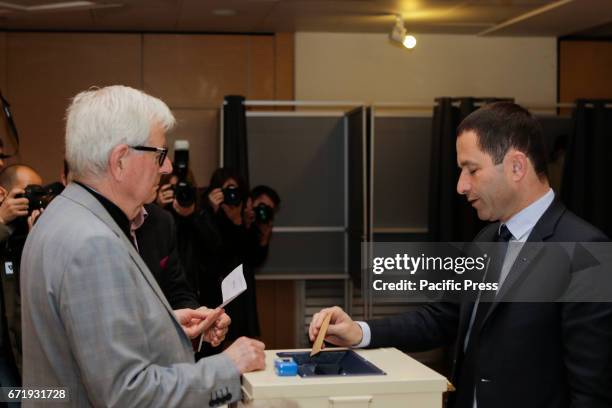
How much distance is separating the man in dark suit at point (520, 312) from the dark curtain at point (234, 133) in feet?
11.8

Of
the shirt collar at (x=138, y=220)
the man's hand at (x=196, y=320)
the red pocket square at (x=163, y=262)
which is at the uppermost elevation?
the shirt collar at (x=138, y=220)

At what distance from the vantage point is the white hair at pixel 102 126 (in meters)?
1.55

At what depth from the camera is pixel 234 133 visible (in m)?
5.55

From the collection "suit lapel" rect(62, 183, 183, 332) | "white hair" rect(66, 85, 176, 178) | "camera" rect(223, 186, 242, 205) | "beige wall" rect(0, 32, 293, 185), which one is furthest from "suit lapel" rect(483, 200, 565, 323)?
"beige wall" rect(0, 32, 293, 185)

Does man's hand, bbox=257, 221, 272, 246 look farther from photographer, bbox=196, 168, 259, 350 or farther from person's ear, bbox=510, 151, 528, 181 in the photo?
person's ear, bbox=510, 151, 528, 181

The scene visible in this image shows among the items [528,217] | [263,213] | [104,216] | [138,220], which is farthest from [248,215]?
[104,216]

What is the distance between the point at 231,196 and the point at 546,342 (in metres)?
2.89

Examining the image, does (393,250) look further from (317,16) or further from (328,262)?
(317,16)

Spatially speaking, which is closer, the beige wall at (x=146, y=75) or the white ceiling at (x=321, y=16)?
the white ceiling at (x=321, y=16)

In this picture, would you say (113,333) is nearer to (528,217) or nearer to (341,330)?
(341,330)

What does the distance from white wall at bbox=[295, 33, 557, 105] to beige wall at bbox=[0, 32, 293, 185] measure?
231 millimetres

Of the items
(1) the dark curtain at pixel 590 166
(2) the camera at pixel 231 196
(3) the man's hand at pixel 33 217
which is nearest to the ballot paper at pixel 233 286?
(3) the man's hand at pixel 33 217

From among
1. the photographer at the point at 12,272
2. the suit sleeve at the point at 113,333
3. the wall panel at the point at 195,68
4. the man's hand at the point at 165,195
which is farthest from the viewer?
the wall panel at the point at 195,68

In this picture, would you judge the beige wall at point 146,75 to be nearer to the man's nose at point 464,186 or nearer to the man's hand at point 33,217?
the man's hand at point 33,217
